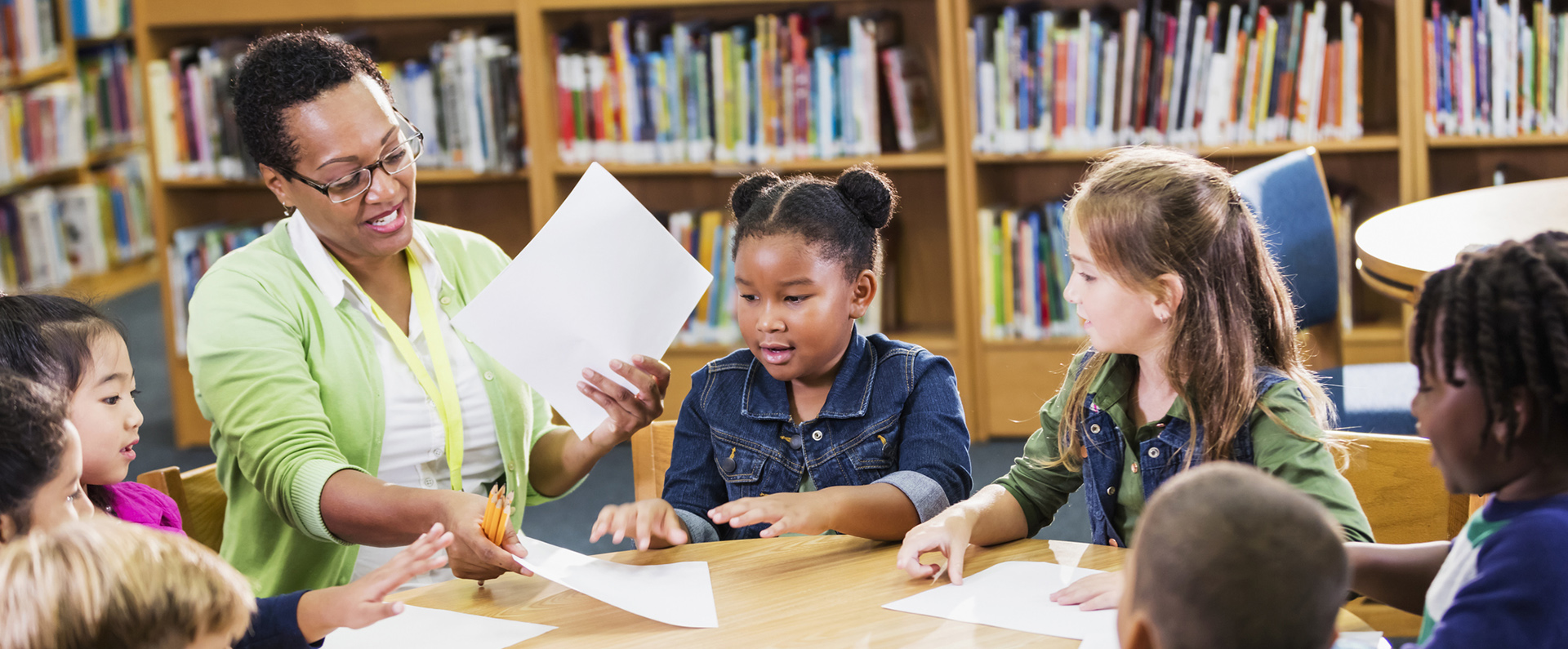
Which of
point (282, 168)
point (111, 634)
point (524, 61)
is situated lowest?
point (111, 634)

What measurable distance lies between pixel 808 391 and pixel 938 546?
1.38 ft

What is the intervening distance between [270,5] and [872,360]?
242 centimetres

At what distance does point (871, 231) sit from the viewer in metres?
1.68

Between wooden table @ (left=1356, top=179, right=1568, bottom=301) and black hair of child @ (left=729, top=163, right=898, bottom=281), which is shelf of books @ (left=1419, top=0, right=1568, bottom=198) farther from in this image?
black hair of child @ (left=729, top=163, right=898, bottom=281)

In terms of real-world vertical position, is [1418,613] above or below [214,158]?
below

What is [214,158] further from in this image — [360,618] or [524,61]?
[360,618]

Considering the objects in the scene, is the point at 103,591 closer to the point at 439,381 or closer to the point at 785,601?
the point at 785,601

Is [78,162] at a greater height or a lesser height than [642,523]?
greater

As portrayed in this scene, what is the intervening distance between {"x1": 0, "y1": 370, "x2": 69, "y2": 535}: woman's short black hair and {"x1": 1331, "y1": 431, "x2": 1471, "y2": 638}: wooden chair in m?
1.20

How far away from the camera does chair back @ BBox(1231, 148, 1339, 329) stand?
220 centimetres

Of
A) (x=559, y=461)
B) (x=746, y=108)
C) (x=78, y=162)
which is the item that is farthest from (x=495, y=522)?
(x=78, y=162)

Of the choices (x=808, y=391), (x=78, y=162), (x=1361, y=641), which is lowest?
(x=1361, y=641)

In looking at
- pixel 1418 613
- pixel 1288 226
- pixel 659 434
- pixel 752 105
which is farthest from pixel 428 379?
pixel 752 105

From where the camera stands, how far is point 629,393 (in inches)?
59.4
